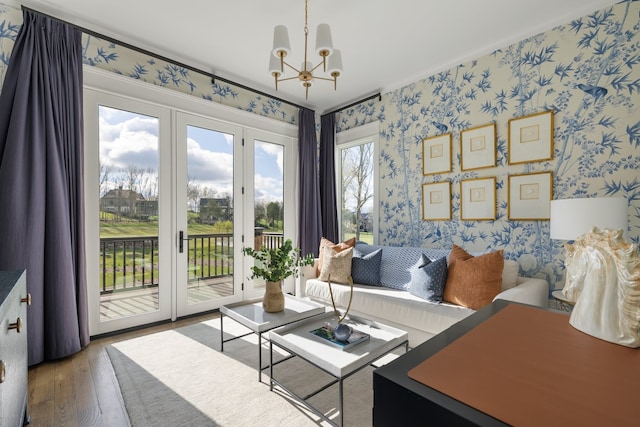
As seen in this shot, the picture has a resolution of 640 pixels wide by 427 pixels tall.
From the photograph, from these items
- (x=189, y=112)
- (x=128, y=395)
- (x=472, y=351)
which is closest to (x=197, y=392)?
(x=128, y=395)

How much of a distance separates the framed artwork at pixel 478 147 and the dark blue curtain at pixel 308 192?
202cm

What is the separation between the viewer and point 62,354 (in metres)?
2.37

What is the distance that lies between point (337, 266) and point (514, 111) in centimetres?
225

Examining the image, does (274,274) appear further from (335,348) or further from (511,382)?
(511,382)

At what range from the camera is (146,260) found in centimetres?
316

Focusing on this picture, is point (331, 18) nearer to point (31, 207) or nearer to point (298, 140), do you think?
point (298, 140)

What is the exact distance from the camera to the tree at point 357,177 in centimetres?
428

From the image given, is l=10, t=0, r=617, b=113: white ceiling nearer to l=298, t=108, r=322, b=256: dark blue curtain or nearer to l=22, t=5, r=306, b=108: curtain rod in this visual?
l=22, t=5, r=306, b=108: curtain rod

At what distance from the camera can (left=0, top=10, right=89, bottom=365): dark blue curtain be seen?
2242 mm

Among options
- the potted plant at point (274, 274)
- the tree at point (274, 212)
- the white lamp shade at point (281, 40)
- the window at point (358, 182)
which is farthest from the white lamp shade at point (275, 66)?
the tree at point (274, 212)

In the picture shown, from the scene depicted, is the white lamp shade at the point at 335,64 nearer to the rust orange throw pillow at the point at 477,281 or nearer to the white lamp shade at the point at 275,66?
the white lamp shade at the point at 275,66

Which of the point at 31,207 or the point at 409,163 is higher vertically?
the point at 409,163

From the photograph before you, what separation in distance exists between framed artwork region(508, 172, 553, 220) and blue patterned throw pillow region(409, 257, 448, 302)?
0.88 m

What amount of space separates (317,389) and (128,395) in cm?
118
